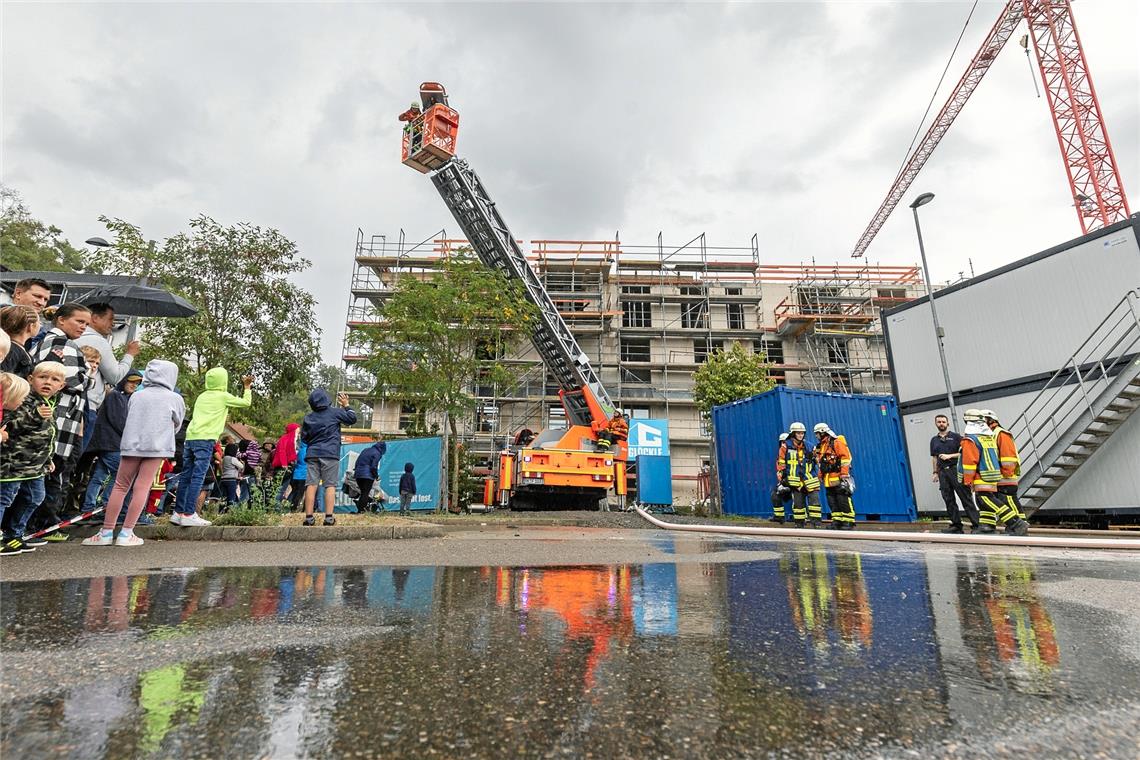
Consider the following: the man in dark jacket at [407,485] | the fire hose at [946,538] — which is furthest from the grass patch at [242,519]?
the man in dark jacket at [407,485]

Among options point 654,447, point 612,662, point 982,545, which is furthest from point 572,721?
point 654,447

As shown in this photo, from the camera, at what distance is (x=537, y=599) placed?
2490 mm

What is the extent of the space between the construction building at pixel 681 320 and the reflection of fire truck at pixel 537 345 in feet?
38.4

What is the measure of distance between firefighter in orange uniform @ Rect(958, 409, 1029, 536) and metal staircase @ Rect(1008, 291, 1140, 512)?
231 cm

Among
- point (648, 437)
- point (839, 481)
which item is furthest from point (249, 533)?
point (648, 437)

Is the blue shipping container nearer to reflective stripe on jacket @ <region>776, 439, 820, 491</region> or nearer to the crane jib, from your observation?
reflective stripe on jacket @ <region>776, 439, 820, 491</region>

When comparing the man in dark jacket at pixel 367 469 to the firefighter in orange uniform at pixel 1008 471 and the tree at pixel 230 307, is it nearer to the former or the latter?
the tree at pixel 230 307

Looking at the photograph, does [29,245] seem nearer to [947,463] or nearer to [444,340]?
[444,340]

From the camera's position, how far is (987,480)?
7.12 metres

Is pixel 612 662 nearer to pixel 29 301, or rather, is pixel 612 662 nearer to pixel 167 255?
pixel 29 301

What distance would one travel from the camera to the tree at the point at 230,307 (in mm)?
11711

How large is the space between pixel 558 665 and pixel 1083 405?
423 inches

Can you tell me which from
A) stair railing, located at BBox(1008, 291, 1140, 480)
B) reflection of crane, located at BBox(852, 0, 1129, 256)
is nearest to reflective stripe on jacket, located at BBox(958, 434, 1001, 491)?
stair railing, located at BBox(1008, 291, 1140, 480)

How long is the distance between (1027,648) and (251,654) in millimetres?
2317
